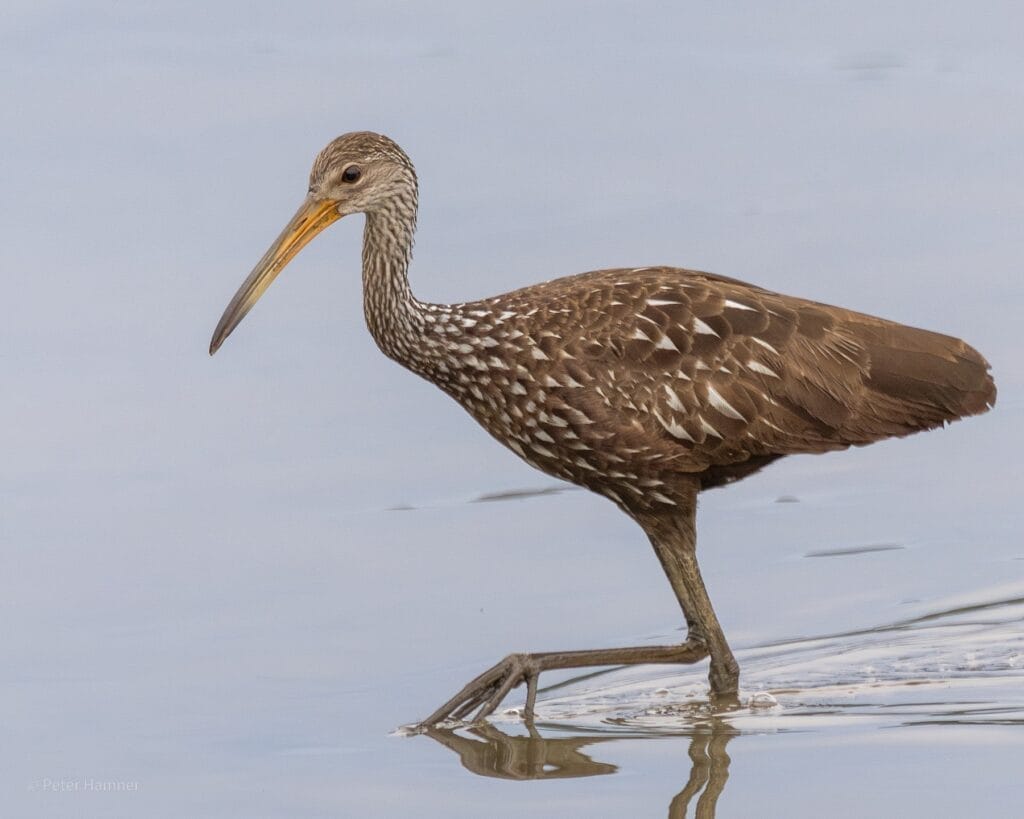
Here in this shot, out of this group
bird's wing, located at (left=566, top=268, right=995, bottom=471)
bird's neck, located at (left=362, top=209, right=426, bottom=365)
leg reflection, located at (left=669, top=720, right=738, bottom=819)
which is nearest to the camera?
leg reflection, located at (left=669, top=720, right=738, bottom=819)

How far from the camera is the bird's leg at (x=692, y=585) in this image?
9.60 metres

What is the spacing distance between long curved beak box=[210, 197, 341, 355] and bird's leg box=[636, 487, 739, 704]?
5.23 ft

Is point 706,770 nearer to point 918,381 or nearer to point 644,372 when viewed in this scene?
point 644,372

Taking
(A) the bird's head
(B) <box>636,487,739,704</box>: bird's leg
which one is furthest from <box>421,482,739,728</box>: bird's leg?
(A) the bird's head

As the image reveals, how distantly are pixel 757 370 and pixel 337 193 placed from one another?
166 centimetres

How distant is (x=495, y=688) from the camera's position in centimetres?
934

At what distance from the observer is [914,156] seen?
14.9 m

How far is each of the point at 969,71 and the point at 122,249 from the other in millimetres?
5551

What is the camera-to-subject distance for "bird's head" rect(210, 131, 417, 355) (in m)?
9.57

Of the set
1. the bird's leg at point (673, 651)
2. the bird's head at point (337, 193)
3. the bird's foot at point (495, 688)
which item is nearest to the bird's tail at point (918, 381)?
the bird's leg at point (673, 651)

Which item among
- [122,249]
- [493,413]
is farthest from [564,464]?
[122,249]

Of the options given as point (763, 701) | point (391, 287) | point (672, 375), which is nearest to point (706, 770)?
point (763, 701)

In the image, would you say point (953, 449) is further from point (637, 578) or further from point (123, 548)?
point (123, 548)

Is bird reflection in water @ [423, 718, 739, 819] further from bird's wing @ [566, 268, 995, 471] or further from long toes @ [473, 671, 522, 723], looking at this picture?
bird's wing @ [566, 268, 995, 471]
